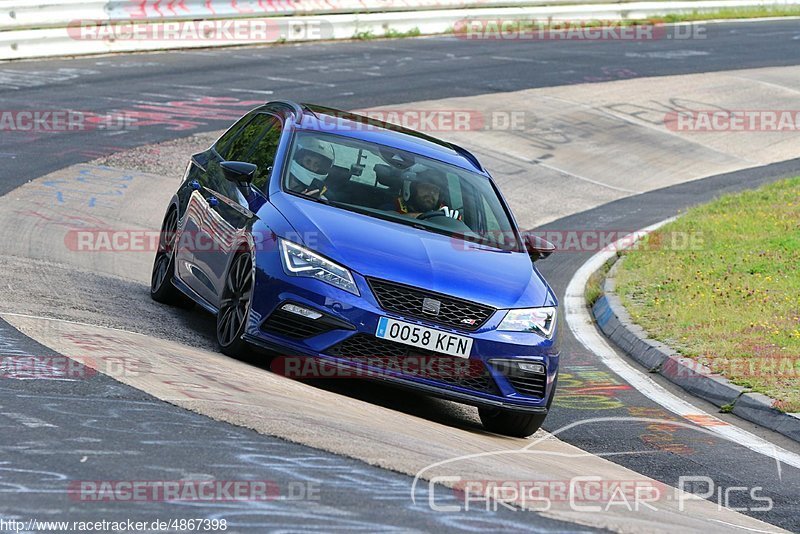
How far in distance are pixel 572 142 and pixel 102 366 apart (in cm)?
1554

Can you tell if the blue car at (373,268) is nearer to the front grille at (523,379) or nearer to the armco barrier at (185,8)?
the front grille at (523,379)

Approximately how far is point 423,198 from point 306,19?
19.6 meters

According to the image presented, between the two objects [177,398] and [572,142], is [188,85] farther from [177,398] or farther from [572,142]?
[177,398]

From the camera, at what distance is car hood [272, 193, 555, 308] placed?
25.5 ft

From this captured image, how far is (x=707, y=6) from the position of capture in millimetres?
36500

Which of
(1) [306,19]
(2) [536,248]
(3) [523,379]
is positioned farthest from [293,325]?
(1) [306,19]

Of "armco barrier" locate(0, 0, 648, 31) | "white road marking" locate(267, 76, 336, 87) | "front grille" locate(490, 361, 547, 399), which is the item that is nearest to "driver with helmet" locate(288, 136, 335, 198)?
"front grille" locate(490, 361, 547, 399)

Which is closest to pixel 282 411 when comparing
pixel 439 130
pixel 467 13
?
pixel 439 130

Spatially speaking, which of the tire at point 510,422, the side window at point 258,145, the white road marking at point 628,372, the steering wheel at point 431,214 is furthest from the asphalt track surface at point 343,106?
the side window at point 258,145

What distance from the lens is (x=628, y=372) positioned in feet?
35.2

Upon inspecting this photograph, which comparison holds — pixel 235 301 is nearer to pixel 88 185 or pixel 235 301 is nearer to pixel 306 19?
pixel 88 185

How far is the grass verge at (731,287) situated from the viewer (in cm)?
1032

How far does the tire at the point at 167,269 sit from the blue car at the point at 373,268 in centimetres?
22

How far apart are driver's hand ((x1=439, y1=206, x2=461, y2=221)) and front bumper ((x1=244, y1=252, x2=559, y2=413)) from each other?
1.32 m
